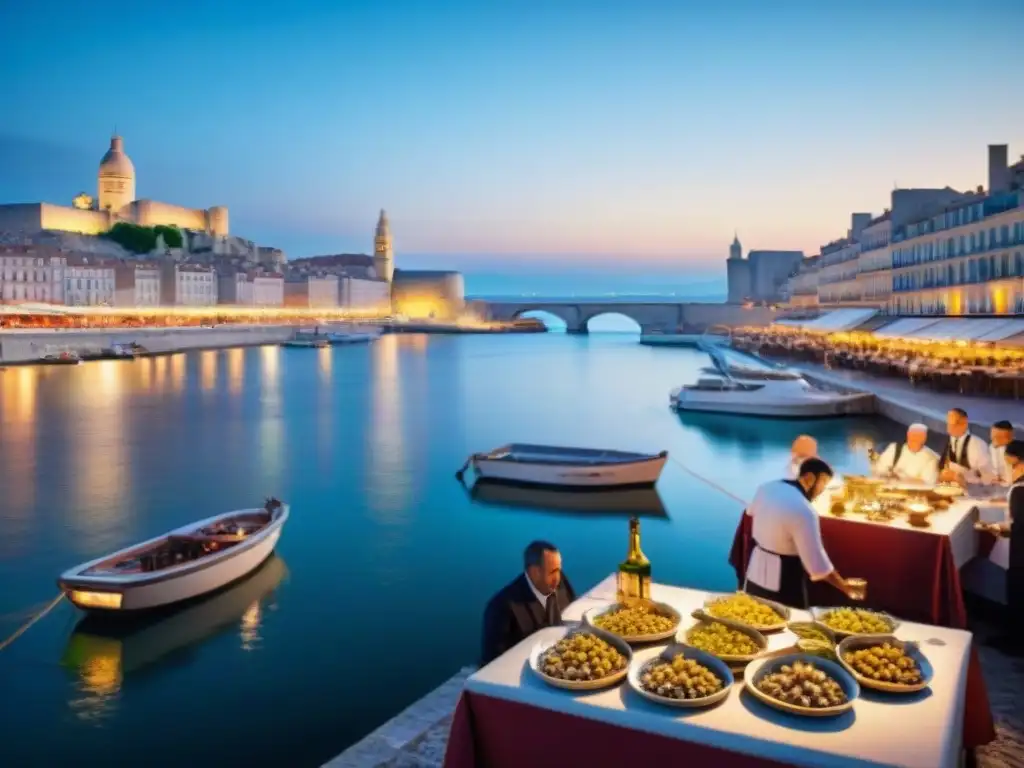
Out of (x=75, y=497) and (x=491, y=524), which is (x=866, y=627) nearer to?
(x=491, y=524)

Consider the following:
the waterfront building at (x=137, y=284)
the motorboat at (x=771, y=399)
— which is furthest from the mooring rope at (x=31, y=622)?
the waterfront building at (x=137, y=284)

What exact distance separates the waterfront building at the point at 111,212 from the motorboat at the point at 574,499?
88.7m

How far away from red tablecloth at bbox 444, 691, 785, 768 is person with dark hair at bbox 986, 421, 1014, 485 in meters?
4.99

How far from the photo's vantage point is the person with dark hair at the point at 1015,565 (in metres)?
5.54

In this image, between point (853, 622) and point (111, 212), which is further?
point (111, 212)

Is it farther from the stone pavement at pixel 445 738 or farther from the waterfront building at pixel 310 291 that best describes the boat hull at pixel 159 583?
the waterfront building at pixel 310 291

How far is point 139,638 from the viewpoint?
8.03 meters

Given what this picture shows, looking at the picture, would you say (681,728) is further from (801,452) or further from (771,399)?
(771,399)

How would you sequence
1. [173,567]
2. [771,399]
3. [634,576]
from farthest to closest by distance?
1. [771,399]
2. [173,567]
3. [634,576]

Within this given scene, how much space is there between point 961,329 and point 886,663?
79.5 feet

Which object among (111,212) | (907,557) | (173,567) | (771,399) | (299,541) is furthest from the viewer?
(111,212)

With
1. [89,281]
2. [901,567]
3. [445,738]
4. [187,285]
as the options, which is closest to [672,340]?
[187,285]

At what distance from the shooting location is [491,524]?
13070mm

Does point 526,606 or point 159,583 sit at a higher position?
point 526,606
